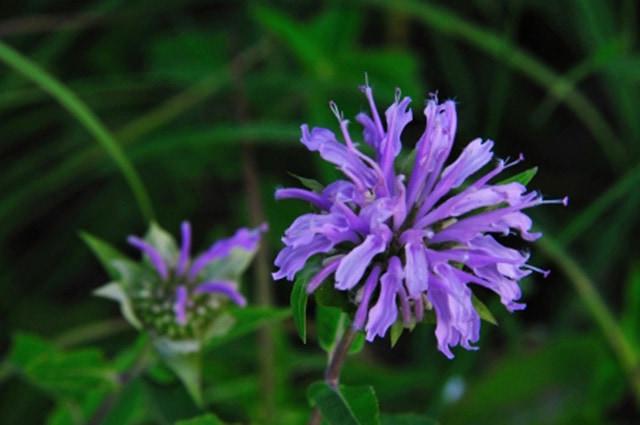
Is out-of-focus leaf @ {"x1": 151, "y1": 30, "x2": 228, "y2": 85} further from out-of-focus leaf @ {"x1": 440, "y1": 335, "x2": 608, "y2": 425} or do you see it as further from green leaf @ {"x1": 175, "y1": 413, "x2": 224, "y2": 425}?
green leaf @ {"x1": 175, "y1": 413, "x2": 224, "y2": 425}

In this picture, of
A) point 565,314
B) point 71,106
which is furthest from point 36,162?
point 565,314

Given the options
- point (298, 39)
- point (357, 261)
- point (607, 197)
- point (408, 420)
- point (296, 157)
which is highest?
point (298, 39)

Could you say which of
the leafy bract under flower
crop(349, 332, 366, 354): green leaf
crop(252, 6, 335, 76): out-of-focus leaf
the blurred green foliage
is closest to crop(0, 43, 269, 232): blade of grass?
the blurred green foliage

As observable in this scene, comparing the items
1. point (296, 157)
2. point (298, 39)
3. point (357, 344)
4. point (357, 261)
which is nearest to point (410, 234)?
point (357, 261)

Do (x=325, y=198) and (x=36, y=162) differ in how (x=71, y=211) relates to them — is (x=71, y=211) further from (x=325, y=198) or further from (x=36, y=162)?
(x=325, y=198)

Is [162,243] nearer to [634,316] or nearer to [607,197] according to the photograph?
[607,197]

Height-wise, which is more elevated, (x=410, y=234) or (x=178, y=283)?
(x=178, y=283)
